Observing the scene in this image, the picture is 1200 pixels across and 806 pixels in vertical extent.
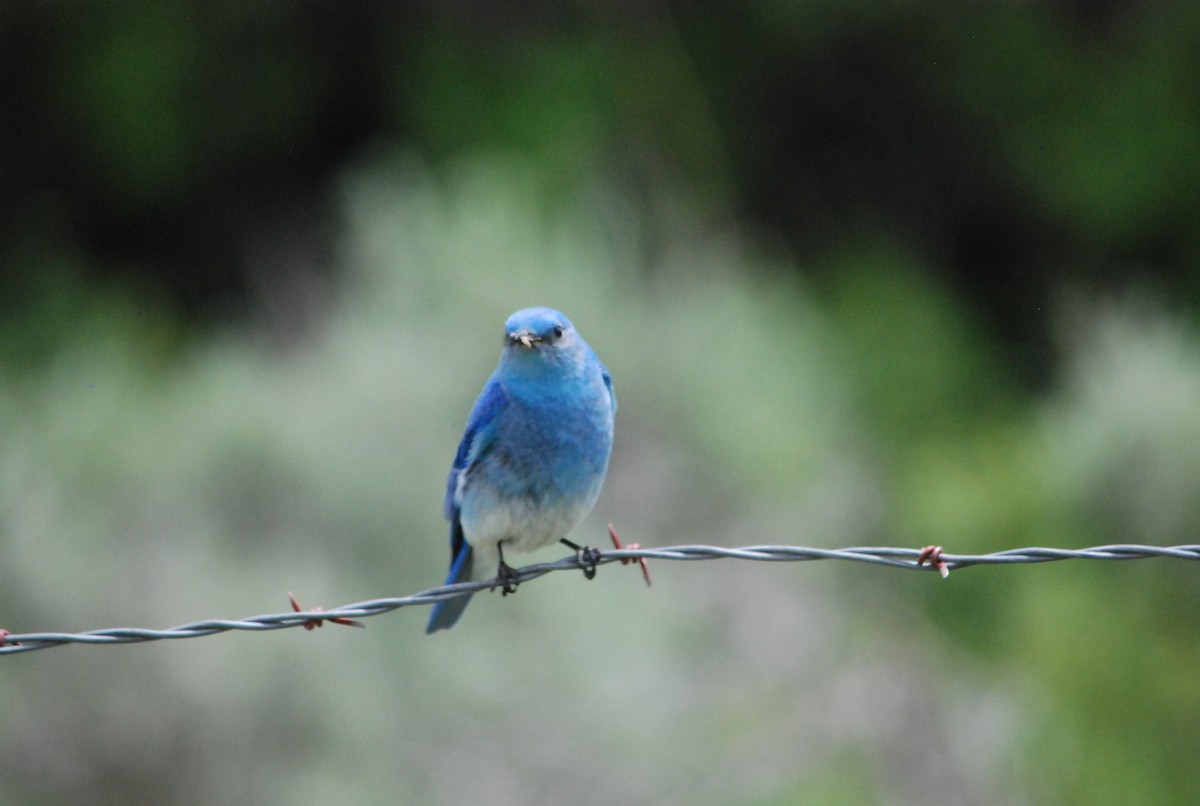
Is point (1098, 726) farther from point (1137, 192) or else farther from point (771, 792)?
point (1137, 192)

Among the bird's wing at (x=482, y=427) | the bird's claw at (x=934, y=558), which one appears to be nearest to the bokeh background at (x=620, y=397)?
the bird's wing at (x=482, y=427)

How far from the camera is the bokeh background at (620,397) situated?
249 inches

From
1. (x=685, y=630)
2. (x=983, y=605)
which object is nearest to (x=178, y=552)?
(x=685, y=630)

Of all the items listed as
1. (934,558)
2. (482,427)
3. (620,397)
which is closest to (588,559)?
(482,427)

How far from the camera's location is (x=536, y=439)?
12.4 ft

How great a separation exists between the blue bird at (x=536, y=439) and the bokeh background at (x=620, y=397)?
2599 mm

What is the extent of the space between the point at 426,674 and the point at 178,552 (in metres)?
1.25

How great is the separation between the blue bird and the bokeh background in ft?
8.53

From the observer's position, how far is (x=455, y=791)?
20.4ft

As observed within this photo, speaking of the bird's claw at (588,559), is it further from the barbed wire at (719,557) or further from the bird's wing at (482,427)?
the bird's wing at (482,427)

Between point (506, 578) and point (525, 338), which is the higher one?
point (525, 338)

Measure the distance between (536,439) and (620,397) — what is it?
12.3 feet

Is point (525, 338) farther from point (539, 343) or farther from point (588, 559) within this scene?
point (588, 559)

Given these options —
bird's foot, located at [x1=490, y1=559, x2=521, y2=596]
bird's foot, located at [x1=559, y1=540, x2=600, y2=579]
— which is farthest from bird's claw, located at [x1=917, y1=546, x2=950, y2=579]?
bird's foot, located at [x1=490, y1=559, x2=521, y2=596]
